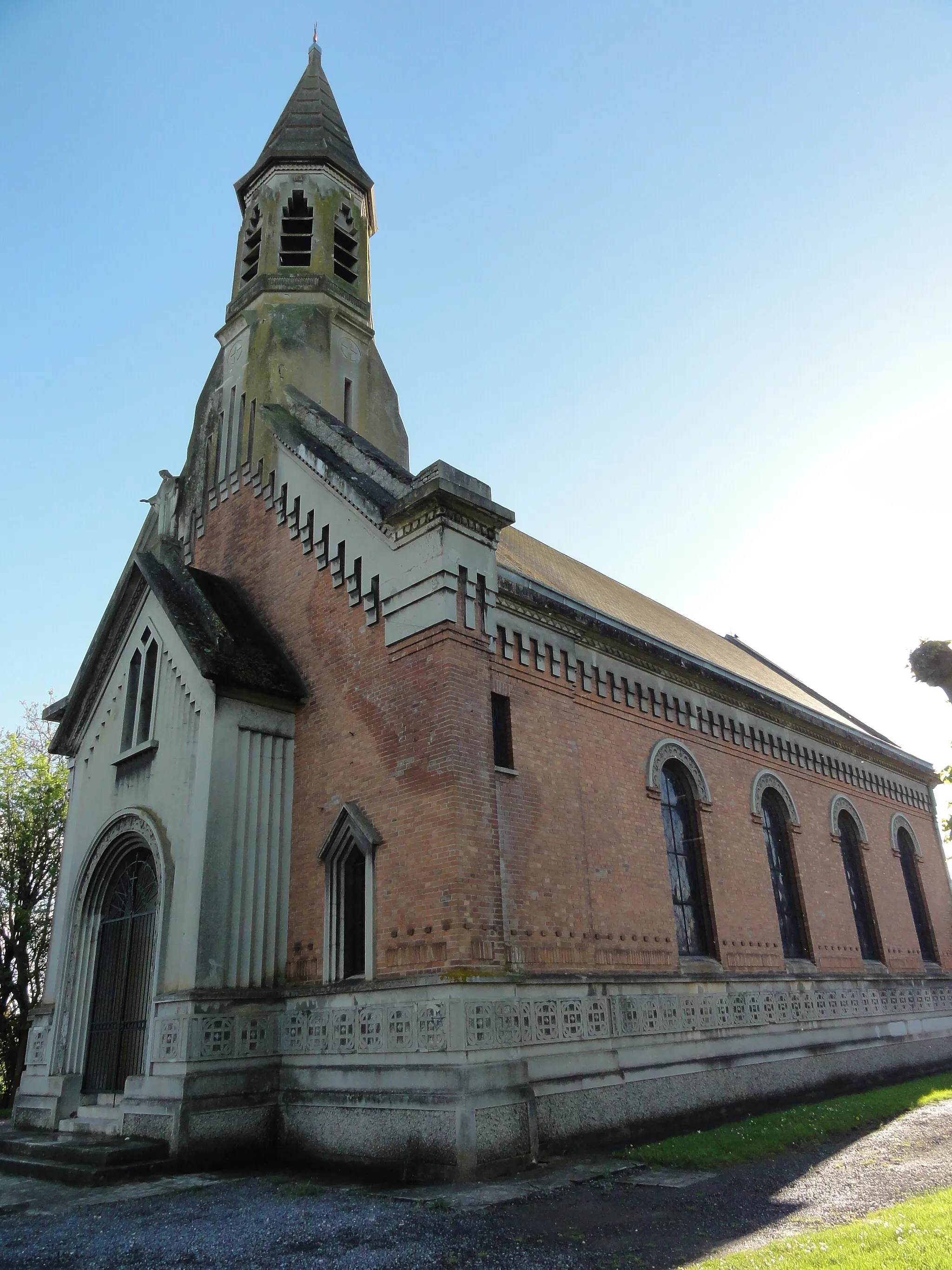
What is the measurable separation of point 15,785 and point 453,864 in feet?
71.3

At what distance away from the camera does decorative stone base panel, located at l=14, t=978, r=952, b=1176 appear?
33.0 feet

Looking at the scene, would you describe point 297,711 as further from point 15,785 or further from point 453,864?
point 15,785

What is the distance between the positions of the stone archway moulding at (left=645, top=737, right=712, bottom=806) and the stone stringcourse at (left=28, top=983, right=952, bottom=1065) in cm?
336

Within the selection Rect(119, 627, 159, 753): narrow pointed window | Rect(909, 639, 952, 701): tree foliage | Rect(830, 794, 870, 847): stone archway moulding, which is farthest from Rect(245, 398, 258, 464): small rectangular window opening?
Rect(830, 794, 870, 847): stone archway moulding

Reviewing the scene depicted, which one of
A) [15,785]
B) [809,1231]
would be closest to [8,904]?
[15,785]

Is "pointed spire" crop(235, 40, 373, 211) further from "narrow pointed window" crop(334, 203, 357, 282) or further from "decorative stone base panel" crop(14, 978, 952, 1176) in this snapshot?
"decorative stone base panel" crop(14, 978, 952, 1176)

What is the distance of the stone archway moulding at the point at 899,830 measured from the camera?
927 inches

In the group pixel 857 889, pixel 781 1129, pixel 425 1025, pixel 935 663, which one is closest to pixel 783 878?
pixel 857 889

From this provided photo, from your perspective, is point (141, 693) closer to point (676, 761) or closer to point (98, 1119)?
point (98, 1119)

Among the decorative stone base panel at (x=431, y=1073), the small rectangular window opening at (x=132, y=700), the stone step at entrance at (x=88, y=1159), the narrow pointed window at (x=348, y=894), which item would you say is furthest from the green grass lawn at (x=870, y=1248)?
the small rectangular window opening at (x=132, y=700)

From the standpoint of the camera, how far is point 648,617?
22000 mm

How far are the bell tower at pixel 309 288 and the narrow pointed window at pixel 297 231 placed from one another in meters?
0.02

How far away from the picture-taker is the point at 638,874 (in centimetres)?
1437

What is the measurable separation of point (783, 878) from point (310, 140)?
1910cm
